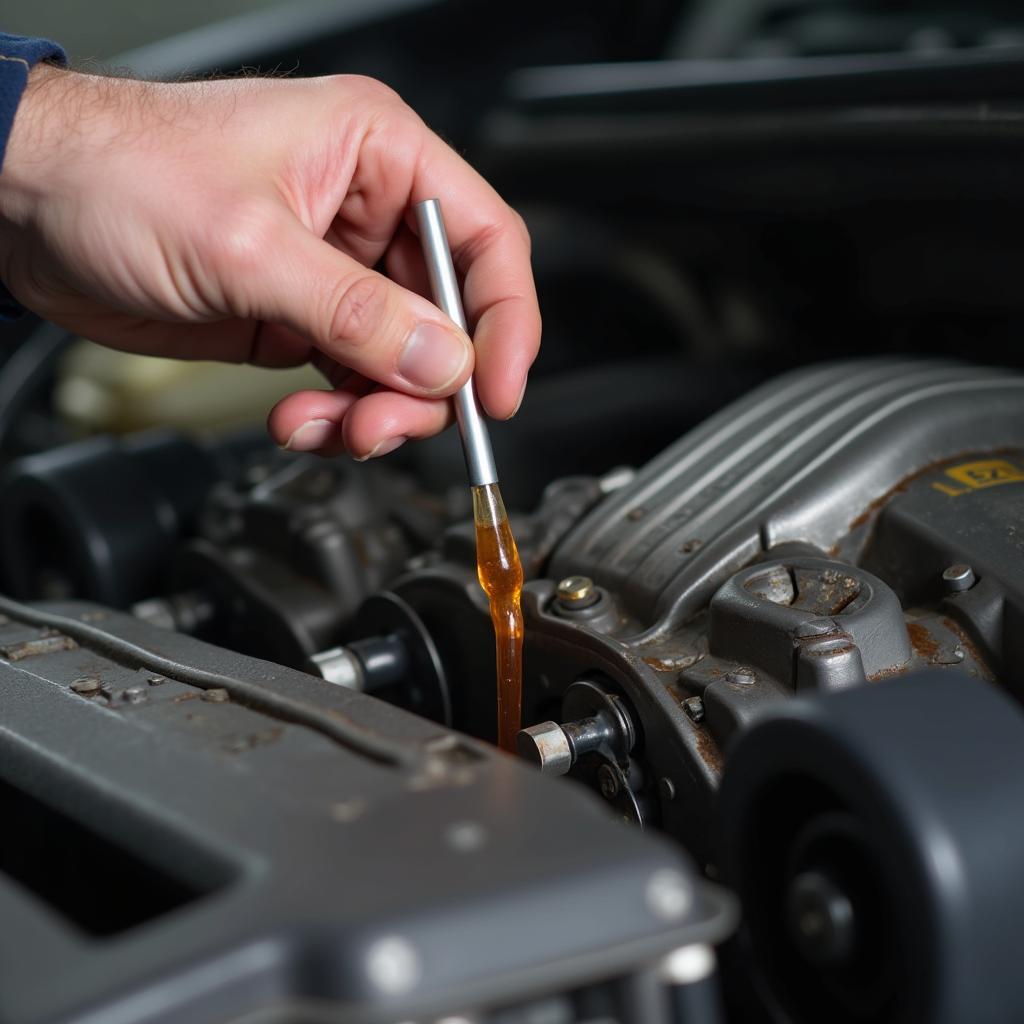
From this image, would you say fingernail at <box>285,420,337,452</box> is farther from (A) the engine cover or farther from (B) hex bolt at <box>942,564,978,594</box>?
(B) hex bolt at <box>942,564,978,594</box>

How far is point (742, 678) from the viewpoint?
823 millimetres

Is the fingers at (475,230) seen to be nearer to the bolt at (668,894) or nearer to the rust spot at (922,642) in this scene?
the rust spot at (922,642)

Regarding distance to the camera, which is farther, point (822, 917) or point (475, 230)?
point (475, 230)

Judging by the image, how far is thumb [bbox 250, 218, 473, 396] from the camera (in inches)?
36.2

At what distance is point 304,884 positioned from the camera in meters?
0.52

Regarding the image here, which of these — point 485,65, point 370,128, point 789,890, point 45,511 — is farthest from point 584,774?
point 485,65

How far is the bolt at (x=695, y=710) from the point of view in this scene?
818 mm

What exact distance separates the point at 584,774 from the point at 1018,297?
2.71 ft

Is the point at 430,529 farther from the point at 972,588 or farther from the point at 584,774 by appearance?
the point at 972,588

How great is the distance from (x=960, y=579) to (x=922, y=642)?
6 centimetres

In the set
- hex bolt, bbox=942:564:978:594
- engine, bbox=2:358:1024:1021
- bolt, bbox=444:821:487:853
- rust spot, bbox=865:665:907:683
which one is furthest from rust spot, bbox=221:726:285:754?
hex bolt, bbox=942:564:978:594

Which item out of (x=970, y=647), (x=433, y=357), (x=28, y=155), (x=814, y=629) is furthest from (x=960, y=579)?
(x=28, y=155)

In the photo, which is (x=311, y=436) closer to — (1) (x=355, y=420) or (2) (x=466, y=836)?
(1) (x=355, y=420)

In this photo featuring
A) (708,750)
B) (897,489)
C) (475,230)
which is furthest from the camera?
(475,230)
